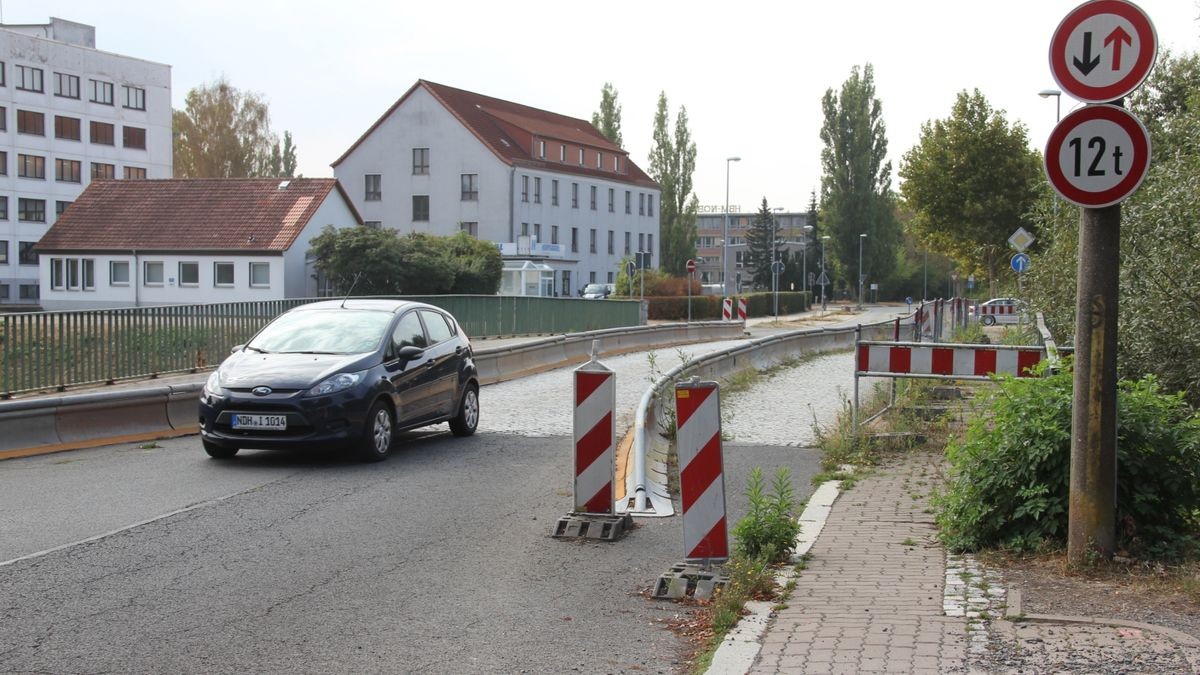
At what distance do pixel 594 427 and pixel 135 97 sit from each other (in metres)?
87.7

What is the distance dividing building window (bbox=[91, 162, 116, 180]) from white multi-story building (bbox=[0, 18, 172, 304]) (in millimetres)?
69

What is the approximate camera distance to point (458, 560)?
24.9ft

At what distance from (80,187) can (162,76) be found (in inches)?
424

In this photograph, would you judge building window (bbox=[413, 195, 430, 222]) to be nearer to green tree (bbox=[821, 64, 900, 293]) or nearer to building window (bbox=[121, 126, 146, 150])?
building window (bbox=[121, 126, 146, 150])

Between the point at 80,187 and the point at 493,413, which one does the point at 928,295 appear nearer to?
the point at 80,187

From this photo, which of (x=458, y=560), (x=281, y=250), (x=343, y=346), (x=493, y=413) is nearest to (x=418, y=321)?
(x=343, y=346)

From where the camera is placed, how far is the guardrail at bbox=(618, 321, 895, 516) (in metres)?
9.50

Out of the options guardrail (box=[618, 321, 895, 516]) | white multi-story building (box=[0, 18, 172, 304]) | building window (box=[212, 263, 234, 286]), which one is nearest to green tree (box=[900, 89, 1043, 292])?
guardrail (box=[618, 321, 895, 516])

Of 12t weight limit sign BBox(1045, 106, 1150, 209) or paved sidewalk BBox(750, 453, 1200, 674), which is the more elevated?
12t weight limit sign BBox(1045, 106, 1150, 209)

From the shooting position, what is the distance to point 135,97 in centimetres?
8788

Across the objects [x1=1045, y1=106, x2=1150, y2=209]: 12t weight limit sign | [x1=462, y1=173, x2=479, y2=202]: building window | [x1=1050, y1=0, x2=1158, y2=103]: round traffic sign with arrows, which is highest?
[x1=462, y1=173, x2=479, y2=202]: building window

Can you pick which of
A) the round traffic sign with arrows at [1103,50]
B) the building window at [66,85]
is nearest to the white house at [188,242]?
the building window at [66,85]

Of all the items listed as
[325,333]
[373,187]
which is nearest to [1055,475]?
[325,333]

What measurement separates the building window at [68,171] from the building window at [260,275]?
35.0 metres
